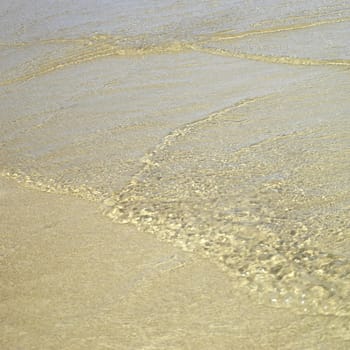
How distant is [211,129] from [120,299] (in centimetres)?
184

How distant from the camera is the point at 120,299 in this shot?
2461 mm

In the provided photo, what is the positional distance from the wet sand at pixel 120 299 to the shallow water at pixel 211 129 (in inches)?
3.9

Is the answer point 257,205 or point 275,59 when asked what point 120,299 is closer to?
point 257,205

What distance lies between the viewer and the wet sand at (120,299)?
221cm

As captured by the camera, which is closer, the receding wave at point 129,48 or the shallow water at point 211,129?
the shallow water at point 211,129

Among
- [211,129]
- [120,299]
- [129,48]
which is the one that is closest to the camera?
[120,299]

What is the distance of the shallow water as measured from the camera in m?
2.72

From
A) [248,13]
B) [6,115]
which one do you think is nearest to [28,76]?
[6,115]

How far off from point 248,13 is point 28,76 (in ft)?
8.39

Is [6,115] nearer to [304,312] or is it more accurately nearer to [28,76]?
[28,76]

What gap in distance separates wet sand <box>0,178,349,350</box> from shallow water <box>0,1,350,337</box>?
0.10m

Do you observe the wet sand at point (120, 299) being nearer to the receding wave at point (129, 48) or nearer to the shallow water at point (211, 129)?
the shallow water at point (211, 129)

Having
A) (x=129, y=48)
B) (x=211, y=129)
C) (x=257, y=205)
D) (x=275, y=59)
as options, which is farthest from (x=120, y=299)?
(x=129, y=48)

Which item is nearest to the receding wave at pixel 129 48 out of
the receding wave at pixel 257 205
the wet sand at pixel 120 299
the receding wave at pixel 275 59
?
the receding wave at pixel 275 59
